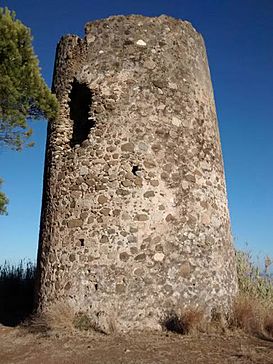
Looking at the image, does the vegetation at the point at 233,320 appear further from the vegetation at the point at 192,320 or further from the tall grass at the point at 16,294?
the tall grass at the point at 16,294

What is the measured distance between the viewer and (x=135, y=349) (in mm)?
5672

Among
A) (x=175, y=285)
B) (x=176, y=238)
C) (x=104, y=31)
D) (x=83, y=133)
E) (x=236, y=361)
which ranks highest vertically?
(x=104, y=31)

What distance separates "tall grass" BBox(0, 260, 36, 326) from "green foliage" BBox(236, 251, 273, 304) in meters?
4.77

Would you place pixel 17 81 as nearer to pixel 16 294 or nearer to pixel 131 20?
pixel 131 20

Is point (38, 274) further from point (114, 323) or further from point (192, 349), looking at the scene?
point (192, 349)

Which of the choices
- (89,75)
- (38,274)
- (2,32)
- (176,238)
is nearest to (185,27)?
(89,75)

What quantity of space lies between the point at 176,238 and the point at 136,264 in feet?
2.80

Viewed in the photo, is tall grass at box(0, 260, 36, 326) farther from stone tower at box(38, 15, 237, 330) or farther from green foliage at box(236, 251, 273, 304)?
green foliage at box(236, 251, 273, 304)

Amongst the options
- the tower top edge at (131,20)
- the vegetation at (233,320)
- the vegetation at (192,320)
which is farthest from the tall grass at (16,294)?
the tower top edge at (131,20)

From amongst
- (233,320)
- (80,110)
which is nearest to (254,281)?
(233,320)

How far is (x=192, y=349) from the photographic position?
5617 mm

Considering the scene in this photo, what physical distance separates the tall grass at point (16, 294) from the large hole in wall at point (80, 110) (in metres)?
3.70

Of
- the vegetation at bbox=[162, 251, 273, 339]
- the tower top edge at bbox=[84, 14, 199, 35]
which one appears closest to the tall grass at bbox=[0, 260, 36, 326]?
the vegetation at bbox=[162, 251, 273, 339]

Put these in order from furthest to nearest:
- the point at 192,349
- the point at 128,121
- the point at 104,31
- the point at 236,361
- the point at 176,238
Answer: the point at 104,31, the point at 128,121, the point at 176,238, the point at 192,349, the point at 236,361
